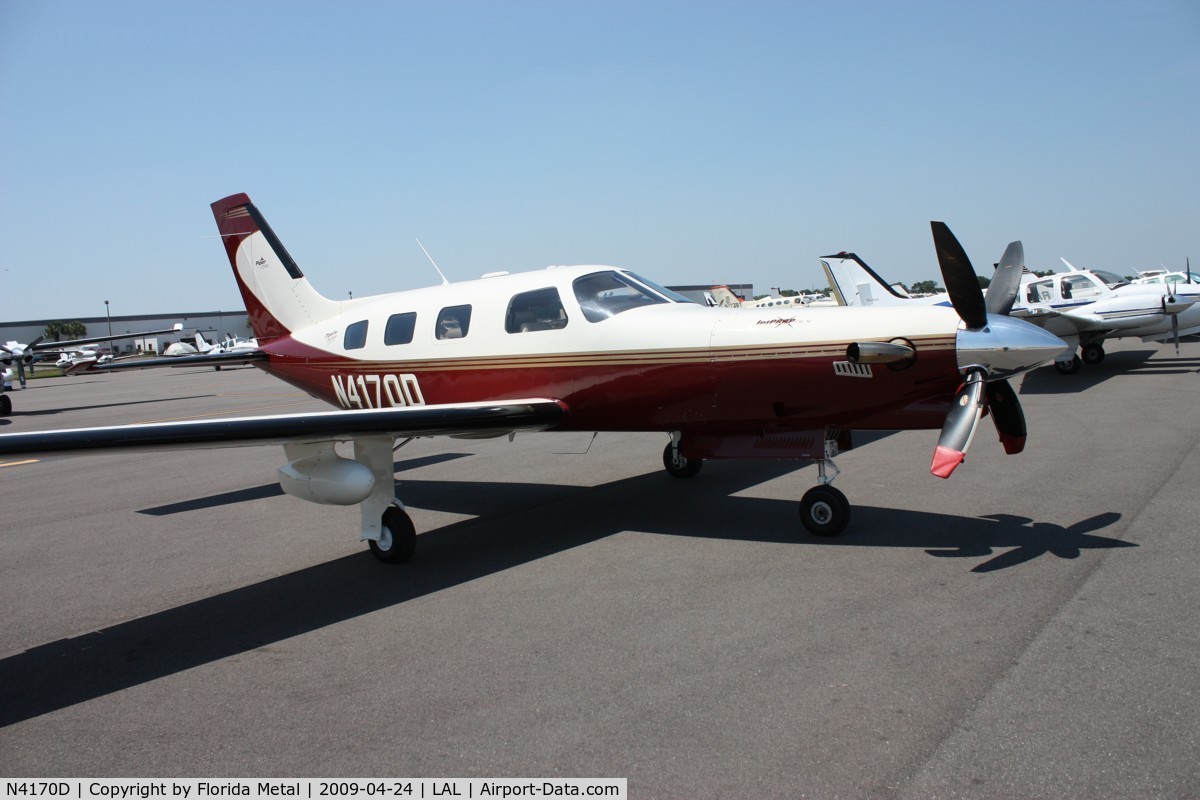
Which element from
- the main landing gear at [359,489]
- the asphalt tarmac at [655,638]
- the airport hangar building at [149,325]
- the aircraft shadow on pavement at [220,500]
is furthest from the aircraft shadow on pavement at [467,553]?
the airport hangar building at [149,325]

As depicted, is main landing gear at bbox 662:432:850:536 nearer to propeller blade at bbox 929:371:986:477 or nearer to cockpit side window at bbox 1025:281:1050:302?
propeller blade at bbox 929:371:986:477

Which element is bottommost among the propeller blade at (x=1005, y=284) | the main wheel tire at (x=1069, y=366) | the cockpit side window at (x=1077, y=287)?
the main wheel tire at (x=1069, y=366)

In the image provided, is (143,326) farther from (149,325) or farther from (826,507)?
(826,507)

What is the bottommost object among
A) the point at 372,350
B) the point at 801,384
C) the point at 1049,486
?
the point at 1049,486

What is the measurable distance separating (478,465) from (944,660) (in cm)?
803

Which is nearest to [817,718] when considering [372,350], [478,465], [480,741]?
[480,741]

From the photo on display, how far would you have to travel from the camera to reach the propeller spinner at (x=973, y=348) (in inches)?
222

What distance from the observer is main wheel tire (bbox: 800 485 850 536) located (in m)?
6.57

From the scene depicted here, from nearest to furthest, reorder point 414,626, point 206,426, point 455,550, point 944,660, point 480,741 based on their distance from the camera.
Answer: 1. point 480,741
2. point 944,660
3. point 414,626
4. point 206,426
5. point 455,550

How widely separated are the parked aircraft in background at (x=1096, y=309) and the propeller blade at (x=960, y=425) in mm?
13816

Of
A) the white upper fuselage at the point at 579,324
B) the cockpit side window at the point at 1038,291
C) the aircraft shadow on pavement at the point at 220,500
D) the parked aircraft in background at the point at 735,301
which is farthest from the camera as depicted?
the parked aircraft in background at the point at 735,301

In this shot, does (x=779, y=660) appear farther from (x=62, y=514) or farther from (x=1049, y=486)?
(x=62, y=514)

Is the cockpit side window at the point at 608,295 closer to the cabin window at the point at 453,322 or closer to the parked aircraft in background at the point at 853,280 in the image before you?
the cabin window at the point at 453,322

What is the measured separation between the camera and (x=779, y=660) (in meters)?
4.34
